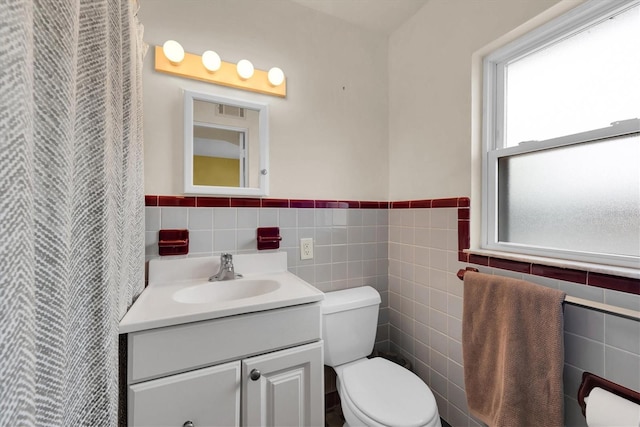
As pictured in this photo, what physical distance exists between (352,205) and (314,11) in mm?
1152

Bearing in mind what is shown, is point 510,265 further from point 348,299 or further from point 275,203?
point 275,203

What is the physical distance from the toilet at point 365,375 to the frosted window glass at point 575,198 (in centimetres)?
76

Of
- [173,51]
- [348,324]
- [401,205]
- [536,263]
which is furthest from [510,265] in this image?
[173,51]

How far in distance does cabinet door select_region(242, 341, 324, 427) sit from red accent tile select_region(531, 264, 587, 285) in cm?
86

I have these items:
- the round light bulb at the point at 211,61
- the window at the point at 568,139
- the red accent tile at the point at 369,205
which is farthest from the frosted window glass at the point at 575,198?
the round light bulb at the point at 211,61

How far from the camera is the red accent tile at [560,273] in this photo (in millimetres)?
849

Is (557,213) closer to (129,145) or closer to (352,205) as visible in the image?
(352,205)

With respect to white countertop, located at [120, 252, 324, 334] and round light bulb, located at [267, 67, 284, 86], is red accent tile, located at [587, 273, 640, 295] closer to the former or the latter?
white countertop, located at [120, 252, 324, 334]

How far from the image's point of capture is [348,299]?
1.37 metres

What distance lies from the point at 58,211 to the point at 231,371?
72cm

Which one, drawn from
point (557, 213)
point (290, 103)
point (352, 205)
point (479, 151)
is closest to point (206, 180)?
point (290, 103)

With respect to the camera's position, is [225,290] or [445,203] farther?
[445,203]

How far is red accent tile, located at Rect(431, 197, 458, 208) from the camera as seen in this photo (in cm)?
127

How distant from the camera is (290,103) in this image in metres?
Result: 1.44
